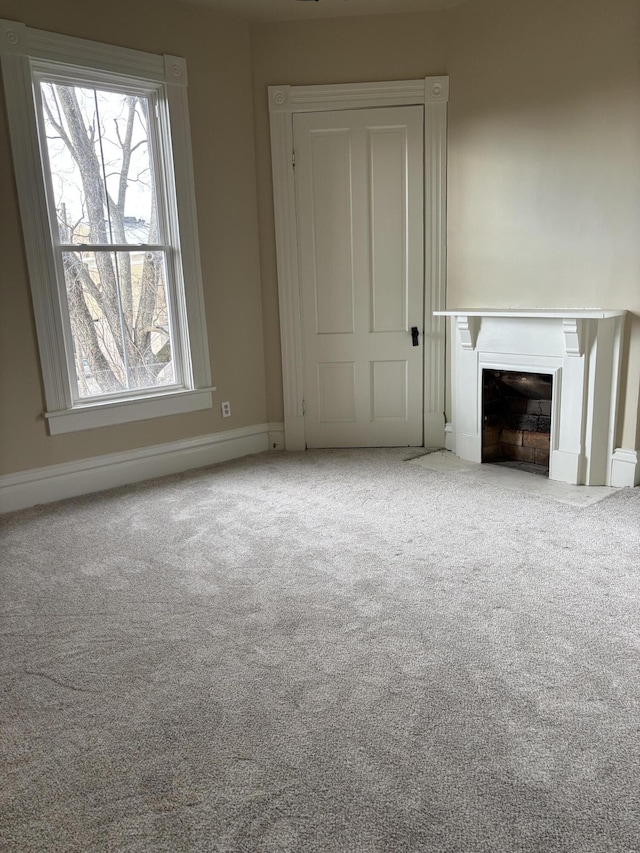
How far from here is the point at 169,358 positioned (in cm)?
456

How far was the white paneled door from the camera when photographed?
183 inches

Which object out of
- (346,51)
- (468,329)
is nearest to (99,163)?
(346,51)

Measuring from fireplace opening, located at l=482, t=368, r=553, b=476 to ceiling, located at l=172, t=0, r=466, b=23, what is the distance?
2.47 meters

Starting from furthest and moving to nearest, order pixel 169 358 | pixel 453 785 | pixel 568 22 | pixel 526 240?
pixel 169 358, pixel 526 240, pixel 568 22, pixel 453 785

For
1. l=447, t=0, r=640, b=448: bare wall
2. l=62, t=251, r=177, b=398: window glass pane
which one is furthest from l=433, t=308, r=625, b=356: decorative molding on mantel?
l=62, t=251, r=177, b=398: window glass pane

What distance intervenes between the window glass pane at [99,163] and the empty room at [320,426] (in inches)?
0.7

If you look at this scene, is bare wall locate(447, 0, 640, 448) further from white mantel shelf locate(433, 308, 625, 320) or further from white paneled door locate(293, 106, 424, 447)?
white paneled door locate(293, 106, 424, 447)

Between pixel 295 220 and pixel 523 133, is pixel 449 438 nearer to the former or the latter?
pixel 295 220

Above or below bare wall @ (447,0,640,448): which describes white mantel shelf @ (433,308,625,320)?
below

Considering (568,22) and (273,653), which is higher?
(568,22)

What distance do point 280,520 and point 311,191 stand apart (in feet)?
8.16

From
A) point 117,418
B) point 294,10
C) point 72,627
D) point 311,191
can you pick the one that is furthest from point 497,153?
point 72,627

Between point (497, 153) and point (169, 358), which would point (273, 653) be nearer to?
point (169, 358)

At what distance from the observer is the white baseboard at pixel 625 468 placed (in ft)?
12.9
